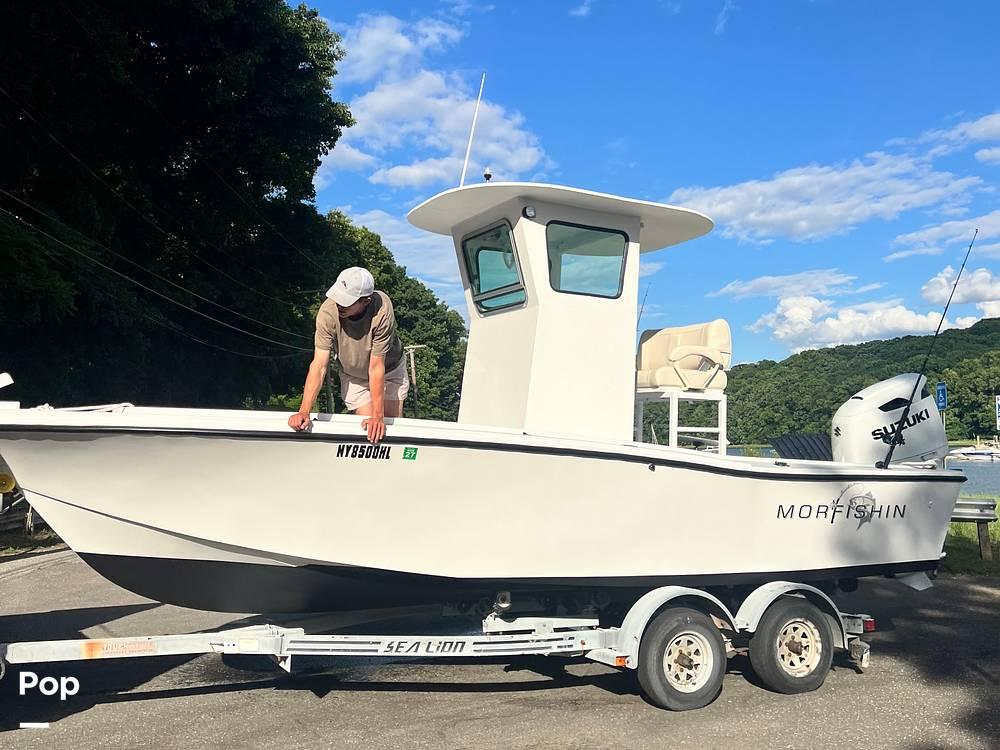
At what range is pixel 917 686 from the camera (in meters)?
5.25

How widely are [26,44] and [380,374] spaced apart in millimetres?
13280

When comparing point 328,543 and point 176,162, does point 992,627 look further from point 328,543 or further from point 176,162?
→ point 176,162

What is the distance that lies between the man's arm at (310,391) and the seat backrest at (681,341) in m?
2.77

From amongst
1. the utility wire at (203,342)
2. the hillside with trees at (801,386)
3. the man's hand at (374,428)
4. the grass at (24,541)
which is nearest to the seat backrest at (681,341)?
the hillside with trees at (801,386)

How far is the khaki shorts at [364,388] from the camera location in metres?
4.85

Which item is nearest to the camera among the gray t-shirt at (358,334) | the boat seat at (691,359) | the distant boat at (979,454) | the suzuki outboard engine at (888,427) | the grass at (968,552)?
the gray t-shirt at (358,334)

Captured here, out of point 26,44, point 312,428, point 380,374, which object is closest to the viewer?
point 312,428

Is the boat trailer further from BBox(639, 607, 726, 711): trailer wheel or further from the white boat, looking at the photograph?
the white boat

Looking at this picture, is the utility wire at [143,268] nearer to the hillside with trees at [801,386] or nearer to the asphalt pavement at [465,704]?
the asphalt pavement at [465,704]

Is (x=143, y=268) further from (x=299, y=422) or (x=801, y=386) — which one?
(x=299, y=422)

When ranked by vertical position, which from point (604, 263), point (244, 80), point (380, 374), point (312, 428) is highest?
point (244, 80)

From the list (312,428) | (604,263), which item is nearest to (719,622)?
(604,263)

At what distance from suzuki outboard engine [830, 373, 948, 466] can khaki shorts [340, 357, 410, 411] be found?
353 cm

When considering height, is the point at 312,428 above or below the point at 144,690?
above
